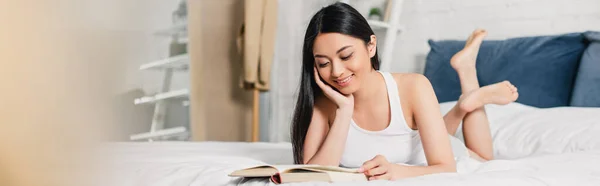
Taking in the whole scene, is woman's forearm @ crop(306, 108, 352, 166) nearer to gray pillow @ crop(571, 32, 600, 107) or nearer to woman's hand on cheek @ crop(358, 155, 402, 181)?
woman's hand on cheek @ crop(358, 155, 402, 181)

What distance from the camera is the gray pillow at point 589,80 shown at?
6.62ft

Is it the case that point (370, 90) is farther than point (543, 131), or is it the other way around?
point (543, 131)

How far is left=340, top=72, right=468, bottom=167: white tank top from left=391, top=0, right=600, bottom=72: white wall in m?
1.12

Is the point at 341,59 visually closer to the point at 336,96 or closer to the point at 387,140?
the point at 336,96

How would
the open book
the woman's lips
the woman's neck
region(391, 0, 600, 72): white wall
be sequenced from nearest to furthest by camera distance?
the open book
the woman's lips
the woman's neck
region(391, 0, 600, 72): white wall

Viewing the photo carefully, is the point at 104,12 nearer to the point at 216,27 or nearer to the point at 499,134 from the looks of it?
the point at 499,134

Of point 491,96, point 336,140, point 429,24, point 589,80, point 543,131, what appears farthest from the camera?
point 429,24

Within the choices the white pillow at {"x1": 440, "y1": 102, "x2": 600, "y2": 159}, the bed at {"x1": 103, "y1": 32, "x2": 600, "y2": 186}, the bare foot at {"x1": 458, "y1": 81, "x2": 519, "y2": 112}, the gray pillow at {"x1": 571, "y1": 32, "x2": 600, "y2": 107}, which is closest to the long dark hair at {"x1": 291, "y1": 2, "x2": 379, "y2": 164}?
the bed at {"x1": 103, "y1": 32, "x2": 600, "y2": 186}

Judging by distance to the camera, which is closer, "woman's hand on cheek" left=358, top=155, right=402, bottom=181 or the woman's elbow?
"woman's hand on cheek" left=358, top=155, right=402, bottom=181

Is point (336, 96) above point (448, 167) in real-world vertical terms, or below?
above

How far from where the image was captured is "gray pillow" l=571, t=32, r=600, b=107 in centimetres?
202

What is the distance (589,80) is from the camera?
2.03m

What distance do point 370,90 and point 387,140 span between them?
0.41 ft

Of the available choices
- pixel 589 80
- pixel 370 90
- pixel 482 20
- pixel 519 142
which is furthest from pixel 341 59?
pixel 482 20
